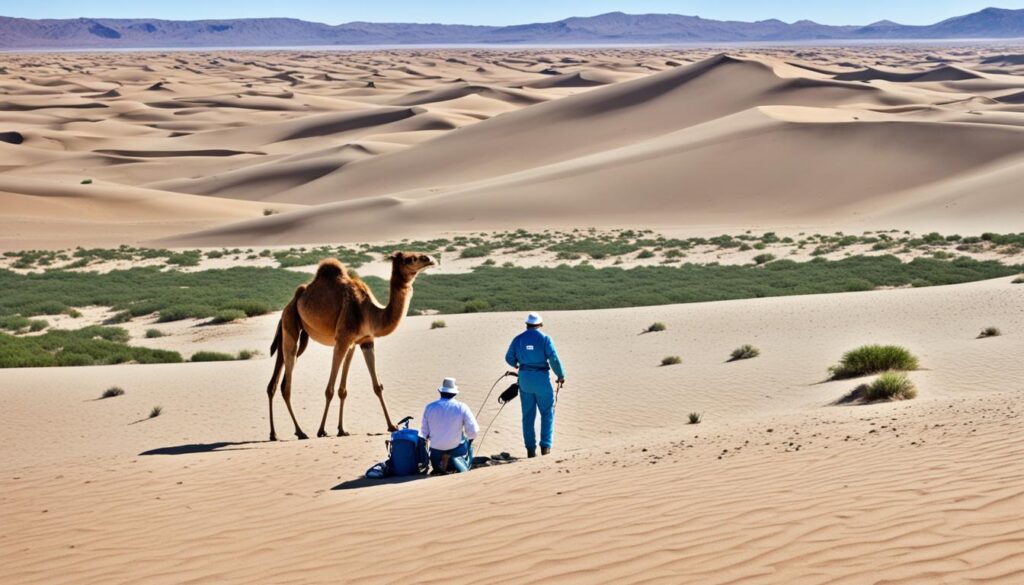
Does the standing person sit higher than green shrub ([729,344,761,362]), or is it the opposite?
the standing person

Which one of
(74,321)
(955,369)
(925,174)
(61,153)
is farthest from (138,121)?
(955,369)

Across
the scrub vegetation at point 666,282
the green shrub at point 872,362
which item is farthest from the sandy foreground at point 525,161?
the green shrub at point 872,362

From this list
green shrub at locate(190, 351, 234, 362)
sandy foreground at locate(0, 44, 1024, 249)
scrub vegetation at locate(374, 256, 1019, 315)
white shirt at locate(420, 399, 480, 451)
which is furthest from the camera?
sandy foreground at locate(0, 44, 1024, 249)

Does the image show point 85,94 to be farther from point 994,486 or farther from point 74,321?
point 994,486

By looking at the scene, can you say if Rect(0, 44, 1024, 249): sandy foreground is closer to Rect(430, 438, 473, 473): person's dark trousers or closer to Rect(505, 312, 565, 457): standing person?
Rect(505, 312, 565, 457): standing person

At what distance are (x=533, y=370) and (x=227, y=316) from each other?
48.4 feet

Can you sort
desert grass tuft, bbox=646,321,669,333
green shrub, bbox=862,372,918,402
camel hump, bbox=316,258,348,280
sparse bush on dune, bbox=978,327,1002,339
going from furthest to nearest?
desert grass tuft, bbox=646,321,669,333 < sparse bush on dune, bbox=978,327,1002,339 < green shrub, bbox=862,372,918,402 < camel hump, bbox=316,258,348,280

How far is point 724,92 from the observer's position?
90.6 meters

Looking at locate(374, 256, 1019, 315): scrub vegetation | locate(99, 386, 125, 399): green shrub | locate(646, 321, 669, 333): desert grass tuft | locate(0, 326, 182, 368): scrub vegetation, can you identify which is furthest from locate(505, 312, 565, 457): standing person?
locate(374, 256, 1019, 315): scrub vegetation

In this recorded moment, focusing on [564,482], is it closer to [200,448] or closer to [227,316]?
[200,448]

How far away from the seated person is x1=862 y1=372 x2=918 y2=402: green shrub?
5.52 meters

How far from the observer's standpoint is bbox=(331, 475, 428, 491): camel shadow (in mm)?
9791

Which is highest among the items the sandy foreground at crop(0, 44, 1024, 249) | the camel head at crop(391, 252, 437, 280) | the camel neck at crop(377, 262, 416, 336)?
the camel head at crop(391, 252, 437, 280)

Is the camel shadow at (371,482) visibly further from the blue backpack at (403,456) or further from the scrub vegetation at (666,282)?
the scrub vegetation at (666,282)
